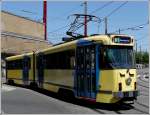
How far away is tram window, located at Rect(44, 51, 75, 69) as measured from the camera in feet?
63.2

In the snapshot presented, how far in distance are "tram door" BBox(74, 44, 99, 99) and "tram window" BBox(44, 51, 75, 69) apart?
88 centimetres

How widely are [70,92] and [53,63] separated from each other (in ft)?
11.0

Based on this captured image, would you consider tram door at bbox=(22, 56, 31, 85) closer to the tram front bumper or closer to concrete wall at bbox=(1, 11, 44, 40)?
the tram front bumper

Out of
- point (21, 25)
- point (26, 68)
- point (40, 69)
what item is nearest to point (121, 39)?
point (40, 69)

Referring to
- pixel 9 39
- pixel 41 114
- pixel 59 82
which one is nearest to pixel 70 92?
pixel 59 82

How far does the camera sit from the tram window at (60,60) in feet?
63.2

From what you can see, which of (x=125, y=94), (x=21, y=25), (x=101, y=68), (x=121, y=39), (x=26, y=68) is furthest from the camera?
(x=21, y=25)

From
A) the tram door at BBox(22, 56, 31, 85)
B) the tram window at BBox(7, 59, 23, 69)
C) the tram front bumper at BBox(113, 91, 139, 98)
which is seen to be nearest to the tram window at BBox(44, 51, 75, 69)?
the tram front bumper at BBox(113, 91, 139, 98)

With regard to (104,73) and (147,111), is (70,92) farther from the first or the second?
(147,111)

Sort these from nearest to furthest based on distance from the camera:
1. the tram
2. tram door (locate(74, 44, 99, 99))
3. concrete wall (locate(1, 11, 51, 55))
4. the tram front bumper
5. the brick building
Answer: the tram front bumper
the tram
tram door (locate(74, 44, 99, 99))
the brick building
concrete wall (locate(1, 11, 51, 55))

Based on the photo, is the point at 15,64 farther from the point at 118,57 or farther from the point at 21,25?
the point at 21,25

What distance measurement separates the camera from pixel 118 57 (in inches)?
655

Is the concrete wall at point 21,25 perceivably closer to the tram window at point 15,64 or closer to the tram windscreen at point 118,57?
the tram window at point 15,64

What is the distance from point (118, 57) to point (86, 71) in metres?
1.52
